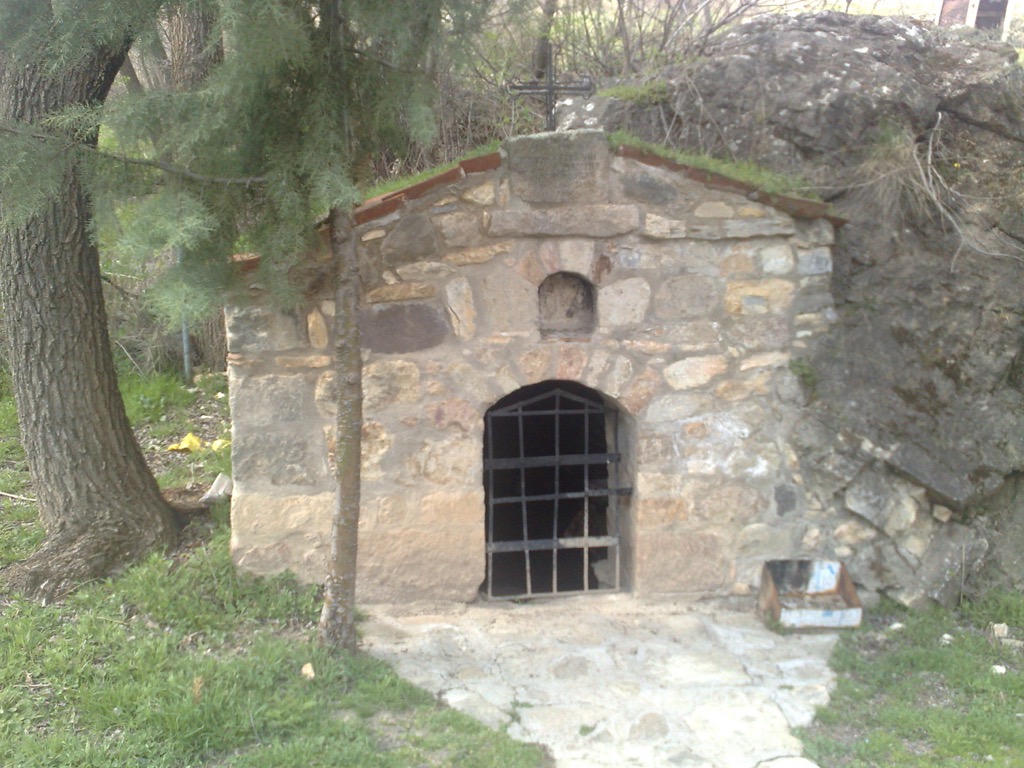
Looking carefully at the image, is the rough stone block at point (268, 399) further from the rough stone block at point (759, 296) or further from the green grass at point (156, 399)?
the green grass at point (156, 399)

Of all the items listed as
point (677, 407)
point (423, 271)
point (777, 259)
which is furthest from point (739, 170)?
point (423, 271)

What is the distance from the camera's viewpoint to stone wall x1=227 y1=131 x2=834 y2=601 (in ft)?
13.6

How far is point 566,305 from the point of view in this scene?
14.6ft

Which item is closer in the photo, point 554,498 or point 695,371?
point 695,371

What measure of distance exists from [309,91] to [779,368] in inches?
104

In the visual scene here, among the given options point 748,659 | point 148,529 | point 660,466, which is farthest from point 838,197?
point 148,529

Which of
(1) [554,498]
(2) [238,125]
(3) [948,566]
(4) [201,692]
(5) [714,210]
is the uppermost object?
(2) [238,125]

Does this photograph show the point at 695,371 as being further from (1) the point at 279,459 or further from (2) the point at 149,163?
(2) the point at 149,163

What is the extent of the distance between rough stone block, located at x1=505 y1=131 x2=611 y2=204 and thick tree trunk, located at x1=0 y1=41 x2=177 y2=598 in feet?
6.48

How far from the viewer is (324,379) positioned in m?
4.23

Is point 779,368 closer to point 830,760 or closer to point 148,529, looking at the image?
point 830,760

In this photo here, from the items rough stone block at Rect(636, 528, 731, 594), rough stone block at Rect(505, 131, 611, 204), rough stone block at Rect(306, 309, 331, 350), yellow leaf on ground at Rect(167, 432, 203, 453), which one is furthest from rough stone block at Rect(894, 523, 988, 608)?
yellow leaf on ground at Rect(167, 432, 203, 453)

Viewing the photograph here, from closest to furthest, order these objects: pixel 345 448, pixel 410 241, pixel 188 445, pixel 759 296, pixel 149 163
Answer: pixel 149 163
pixel 345 448
pixel 410 241
pixel 759 296
pixel 188 445

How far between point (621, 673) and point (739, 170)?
104 inches
